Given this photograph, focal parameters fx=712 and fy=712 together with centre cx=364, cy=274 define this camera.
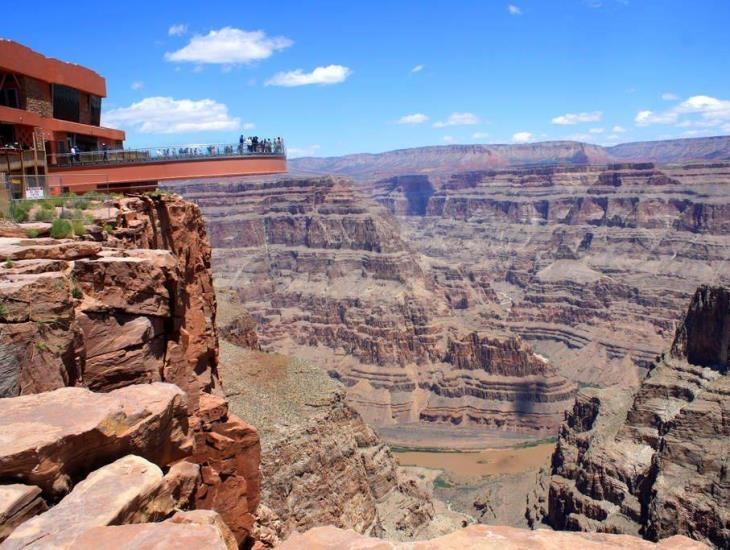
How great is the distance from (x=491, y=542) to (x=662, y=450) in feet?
166

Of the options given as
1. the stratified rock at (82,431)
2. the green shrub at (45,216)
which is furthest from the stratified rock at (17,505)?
the green shrub at (45,216)

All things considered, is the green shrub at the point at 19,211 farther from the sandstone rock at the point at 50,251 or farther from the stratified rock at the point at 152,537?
the stratified rock at the point at 152,537

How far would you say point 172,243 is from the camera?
86.2 ft

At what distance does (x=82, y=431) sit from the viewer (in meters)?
10.2

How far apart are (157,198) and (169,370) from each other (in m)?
11.7

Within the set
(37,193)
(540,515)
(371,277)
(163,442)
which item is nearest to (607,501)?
(540,515)

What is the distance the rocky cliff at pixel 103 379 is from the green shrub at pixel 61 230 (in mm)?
594

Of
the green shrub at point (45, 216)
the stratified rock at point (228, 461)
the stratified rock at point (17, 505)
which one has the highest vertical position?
the green shrub at point (45, 216)

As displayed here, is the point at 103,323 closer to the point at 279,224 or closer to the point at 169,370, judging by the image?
the point at 169,370

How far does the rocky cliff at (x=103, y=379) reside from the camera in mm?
10109

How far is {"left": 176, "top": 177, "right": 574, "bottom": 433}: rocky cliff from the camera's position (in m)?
116

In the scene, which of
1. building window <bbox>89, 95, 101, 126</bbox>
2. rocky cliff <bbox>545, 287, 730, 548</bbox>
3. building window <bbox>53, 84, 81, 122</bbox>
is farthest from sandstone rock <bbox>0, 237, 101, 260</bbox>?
rocky cliff <bbox>545, 287, 730, 548</bbox>

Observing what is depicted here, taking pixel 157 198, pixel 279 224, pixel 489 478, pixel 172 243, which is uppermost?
pixel 157 198

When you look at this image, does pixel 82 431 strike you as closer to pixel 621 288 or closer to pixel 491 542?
pixel 491 542
